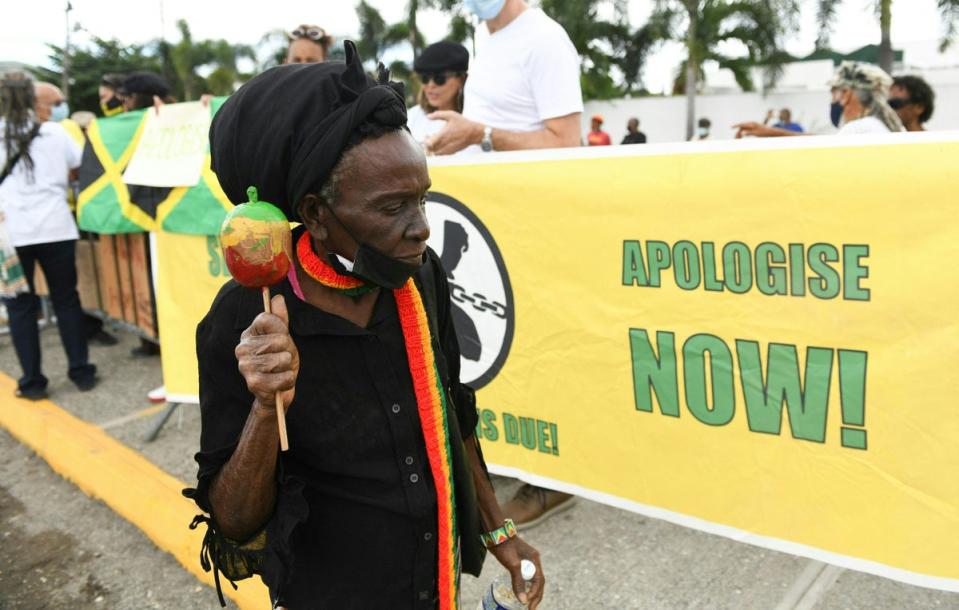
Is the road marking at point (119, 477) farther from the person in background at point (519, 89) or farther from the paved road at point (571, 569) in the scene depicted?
the person in background at point (519, 89)

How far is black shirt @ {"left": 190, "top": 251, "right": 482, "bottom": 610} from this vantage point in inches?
55.1

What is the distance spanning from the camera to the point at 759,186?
2.40 metres

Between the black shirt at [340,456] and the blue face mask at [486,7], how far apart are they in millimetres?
2056

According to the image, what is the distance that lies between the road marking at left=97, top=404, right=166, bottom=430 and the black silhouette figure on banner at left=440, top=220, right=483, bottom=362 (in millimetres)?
2762

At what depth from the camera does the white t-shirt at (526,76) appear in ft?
10.7

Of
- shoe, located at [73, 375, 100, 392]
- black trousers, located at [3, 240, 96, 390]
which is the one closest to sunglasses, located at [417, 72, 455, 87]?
black trousers, located at [3, 240, 96, 390]

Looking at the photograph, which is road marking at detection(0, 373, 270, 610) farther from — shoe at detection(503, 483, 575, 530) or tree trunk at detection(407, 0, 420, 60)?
tree trunk at detection(407, 0, 420, 60)

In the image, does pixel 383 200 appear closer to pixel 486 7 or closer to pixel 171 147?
pixel 486 7

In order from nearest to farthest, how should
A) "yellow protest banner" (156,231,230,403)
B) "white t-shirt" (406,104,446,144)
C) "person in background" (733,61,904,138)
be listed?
"white t-shirt" (406,104,446,144), "person in background" (733,61,904,138), "yellow protest banner" (156,231,230,403)

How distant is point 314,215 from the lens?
142cm

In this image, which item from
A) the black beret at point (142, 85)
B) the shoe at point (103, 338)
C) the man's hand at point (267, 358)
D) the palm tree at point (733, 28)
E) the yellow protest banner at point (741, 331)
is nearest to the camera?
the man's hand at point (267, 358)

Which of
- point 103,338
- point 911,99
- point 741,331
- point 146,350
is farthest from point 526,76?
point 103,338

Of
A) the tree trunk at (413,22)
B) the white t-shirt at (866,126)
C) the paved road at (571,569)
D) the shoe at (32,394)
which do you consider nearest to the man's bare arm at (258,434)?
the paved road at (571,569)

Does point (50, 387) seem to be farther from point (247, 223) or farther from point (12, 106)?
point (247, 223)
